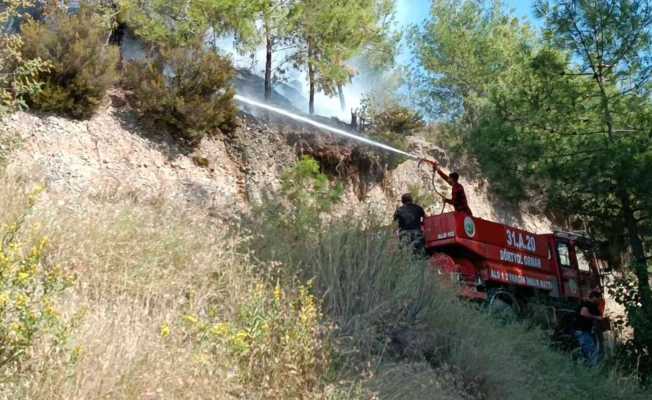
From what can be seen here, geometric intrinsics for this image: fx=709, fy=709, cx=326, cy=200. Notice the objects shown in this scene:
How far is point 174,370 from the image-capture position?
13.4ft

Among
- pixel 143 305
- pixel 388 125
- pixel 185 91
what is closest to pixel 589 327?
pixel 185 91

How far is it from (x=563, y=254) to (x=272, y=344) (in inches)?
382

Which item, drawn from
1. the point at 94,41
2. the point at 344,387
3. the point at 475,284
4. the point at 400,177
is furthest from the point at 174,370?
the point at 400,177

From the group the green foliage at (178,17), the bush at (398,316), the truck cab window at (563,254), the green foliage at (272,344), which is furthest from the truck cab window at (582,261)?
the green foliage at (272,344)

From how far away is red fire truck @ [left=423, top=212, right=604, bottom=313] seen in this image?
1088cm

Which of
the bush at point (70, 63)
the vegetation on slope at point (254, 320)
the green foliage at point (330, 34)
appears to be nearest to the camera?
the vegetation on slope at point (254, 320)

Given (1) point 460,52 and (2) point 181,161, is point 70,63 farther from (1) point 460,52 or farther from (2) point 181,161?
(1) point 460,52

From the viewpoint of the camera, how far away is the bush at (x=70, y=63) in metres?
11.8

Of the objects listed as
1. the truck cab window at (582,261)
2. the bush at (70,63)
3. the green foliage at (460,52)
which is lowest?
the truck cab window at (582,261)

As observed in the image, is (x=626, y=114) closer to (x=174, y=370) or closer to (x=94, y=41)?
(x=94, y=41)

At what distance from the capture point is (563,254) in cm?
1334

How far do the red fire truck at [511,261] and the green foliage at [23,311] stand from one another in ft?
20.5

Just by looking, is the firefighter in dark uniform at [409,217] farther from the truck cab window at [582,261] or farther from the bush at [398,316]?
the truck cab window at [582,261]

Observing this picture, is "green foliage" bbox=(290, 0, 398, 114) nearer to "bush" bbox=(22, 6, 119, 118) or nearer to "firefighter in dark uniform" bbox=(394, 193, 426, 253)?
"bush" bbox=(22, 6, 119, 118)
